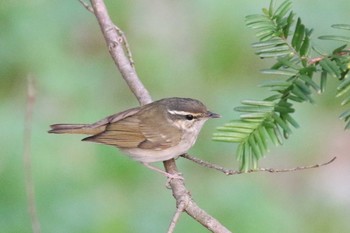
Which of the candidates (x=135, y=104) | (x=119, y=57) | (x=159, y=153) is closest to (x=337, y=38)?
(x=119, y=57)

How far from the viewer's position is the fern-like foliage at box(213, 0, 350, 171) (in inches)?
64.2

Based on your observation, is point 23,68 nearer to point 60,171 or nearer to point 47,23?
point 47,23

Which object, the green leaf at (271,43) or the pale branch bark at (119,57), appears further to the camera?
the pale branch bark at (119,57)

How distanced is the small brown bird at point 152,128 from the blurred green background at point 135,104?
559 millimetres

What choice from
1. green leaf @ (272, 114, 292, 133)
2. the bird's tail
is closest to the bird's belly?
the bird's tail

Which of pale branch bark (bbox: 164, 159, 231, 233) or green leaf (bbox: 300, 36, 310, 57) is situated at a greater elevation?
green leaf (bbox: 300, 36, 310, 57)

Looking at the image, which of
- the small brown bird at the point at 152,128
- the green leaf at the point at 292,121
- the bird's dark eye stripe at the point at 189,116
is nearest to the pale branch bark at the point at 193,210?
the green leaf at the point at 292,121

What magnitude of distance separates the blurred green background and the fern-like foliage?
2.07 m

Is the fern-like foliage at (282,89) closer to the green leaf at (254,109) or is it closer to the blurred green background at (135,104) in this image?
the green leaf at (254,109)

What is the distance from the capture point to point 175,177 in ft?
8.05

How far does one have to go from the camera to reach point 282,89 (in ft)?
5.52

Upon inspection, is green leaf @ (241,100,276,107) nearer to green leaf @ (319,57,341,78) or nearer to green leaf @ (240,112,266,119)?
green leaf @ (240,112,266,119)

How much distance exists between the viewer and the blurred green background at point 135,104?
392cm

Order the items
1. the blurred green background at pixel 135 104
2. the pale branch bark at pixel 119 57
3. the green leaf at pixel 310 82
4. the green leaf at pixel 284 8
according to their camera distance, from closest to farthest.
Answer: the green leaf at pixel 310 82
the green leaf at pixel 284 8
the pale branch bark at pixel 119 57
the blurred green background at pixel 135 104
